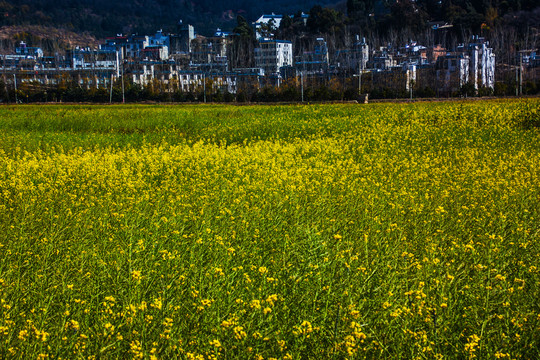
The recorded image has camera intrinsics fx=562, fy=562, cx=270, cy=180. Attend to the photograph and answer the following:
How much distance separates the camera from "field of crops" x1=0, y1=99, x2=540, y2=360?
10.6ft

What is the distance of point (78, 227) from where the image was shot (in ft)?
17.6

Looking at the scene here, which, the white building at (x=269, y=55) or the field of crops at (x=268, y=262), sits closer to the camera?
the field of crops at (x=268, y=262)

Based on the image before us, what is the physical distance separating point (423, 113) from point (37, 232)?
1701 centimetres

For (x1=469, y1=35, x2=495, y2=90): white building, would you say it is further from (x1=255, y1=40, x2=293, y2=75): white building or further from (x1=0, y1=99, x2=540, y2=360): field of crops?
(x1=0, y1=99, x2=540, y2=360): field of crops

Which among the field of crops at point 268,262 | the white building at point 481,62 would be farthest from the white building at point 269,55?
the field of crops at point 268,262

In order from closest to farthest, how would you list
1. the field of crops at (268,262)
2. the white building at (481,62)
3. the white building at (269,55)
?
the field of crops at (268,262), the white building at (481,62), the white building at (269,55)

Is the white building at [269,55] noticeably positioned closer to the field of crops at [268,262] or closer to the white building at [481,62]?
the white building at [481,62]

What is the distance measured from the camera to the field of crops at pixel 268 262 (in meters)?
3.23

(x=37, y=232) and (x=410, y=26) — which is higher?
(x=410, y=26)

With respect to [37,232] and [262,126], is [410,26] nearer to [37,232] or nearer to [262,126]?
→ [262,126]

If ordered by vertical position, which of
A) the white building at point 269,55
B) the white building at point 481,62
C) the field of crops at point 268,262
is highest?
the white building at point 269,55

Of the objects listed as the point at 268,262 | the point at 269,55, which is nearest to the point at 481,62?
the point at 269,55

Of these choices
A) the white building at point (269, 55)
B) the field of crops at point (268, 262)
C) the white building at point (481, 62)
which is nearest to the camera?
the field of crops at point (268, 262)

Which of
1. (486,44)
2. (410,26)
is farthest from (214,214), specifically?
(410,26)
